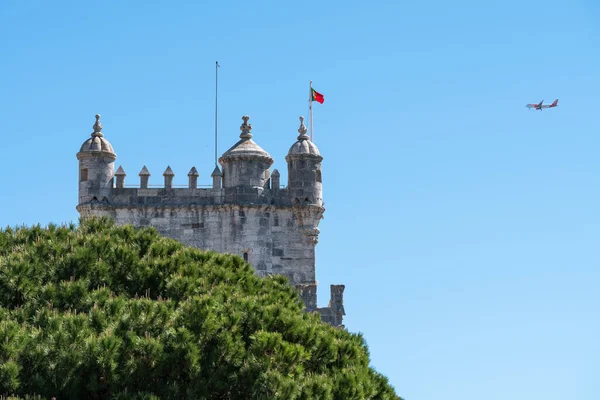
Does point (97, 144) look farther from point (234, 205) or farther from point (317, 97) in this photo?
point (317, 97)

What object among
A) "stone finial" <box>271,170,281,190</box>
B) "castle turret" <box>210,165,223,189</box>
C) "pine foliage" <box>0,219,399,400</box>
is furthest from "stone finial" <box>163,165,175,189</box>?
"pine foliage" <box>0,219,399,400</box>

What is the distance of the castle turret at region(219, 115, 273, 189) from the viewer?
50.8 metres

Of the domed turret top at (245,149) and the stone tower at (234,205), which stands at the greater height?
the domed turret top at (245,149)

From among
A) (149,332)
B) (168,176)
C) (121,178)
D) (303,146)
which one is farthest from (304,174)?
(149,332)

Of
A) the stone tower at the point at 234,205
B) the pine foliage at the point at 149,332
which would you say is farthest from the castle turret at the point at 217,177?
the pine foliage at the point at 149,332

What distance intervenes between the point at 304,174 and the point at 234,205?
322cm

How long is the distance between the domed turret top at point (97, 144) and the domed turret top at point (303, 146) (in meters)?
7.43

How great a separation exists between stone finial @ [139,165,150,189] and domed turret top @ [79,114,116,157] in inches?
53.7

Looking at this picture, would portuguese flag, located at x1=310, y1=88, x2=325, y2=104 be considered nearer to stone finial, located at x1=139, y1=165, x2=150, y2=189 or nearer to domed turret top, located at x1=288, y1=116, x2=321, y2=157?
domed turret top, located at x1=288, y1=116, x2=321, y2=157

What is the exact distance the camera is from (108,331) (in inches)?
1011

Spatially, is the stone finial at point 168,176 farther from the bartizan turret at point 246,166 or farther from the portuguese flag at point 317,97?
the portuguese flag at point 317,97

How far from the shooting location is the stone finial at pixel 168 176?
50.9 m

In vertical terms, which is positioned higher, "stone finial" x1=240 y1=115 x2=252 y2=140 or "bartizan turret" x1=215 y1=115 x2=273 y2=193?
"stone finial" x1=240 y1=115 x2=252 y2=140

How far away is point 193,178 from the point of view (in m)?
51.2
